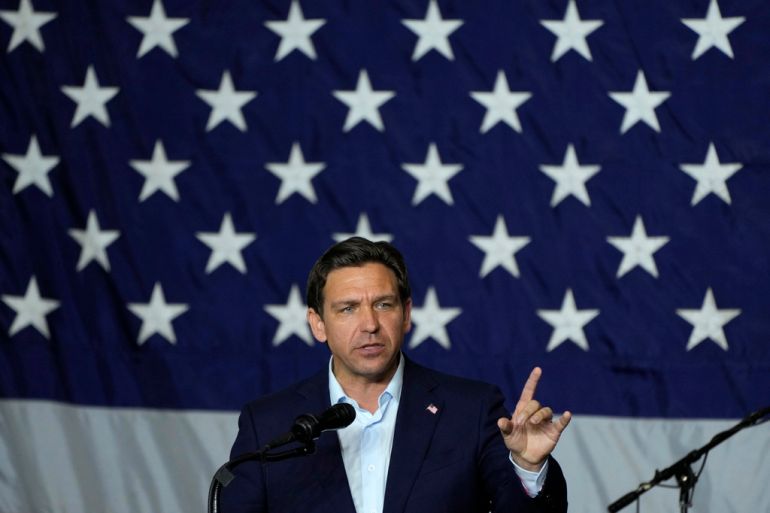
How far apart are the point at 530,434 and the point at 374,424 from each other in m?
0.47

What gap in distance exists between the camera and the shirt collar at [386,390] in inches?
103

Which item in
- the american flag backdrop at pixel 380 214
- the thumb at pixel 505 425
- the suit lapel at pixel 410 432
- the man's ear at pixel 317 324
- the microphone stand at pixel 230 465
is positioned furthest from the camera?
the american flag backdrop at pixel 380 214

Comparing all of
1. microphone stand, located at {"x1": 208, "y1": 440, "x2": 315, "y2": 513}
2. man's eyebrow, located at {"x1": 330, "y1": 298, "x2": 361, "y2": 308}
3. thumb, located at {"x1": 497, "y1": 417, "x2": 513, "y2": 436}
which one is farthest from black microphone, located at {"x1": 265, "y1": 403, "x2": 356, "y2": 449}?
man's eyebrow, located at {"x1": 330, "y1": 298, "x2": 361, "y2": 308}

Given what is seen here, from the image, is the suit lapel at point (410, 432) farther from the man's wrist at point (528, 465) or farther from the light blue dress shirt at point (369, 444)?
the man's wrist at point (528, 465)

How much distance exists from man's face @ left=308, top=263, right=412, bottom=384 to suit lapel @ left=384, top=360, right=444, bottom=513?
0.08 meters

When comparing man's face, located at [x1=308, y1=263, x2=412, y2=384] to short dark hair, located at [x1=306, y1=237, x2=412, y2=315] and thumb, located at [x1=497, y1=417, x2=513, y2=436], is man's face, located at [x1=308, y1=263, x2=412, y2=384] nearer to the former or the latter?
short dark hair, located at [x1=306, y1=237, x2=412, y2=315]

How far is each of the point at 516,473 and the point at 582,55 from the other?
2243 millimetres

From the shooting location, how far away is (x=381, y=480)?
249 centimetres

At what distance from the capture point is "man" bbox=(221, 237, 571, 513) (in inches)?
96.7

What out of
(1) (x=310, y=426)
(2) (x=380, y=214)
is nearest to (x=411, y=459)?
(1) (x=310, y=426)

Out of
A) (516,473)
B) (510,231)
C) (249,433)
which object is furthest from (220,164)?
(516,473)

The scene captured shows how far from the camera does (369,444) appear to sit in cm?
256

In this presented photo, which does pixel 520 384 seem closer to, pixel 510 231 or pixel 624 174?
pixel 510 231

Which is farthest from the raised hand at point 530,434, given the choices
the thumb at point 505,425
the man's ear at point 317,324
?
the man's ear at point 317,324
